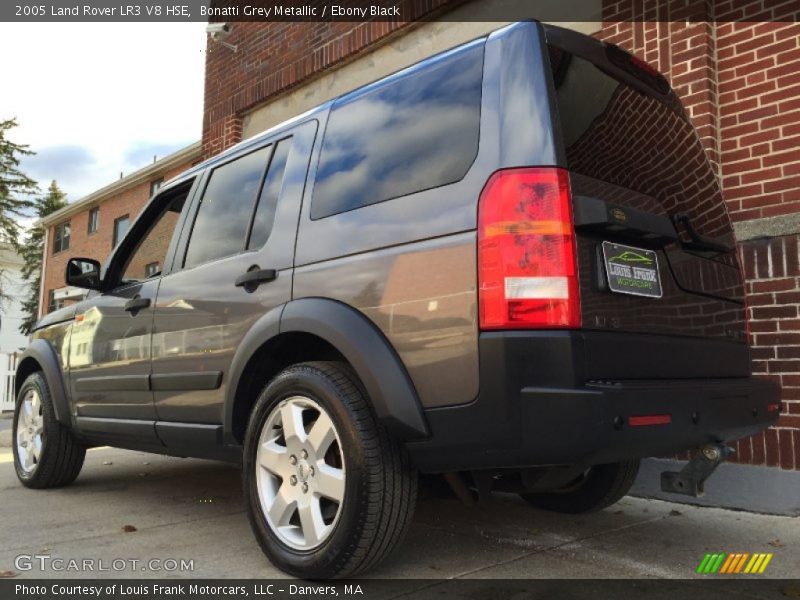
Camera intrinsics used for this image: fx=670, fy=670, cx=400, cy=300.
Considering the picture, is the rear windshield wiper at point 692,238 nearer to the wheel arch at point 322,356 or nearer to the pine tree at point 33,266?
the wheel arch at point 322,356

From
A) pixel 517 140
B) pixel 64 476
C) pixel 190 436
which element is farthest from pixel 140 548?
pixel 517 140

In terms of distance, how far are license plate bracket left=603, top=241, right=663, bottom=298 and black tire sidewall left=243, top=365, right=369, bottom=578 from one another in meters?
1.01

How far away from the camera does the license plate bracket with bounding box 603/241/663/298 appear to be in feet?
7.16

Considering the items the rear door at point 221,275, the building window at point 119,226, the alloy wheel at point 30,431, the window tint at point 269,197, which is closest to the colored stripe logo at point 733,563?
the rear door at point 221,275

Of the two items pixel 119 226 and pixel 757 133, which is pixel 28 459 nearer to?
pixel 757 133

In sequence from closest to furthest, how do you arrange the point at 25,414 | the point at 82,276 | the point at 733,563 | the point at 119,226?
the point at 733,563 < the point at 82,276 < the point at 25,414 < the point at 119,226

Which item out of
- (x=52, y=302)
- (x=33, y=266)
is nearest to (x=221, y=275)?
(x=52, y=302)

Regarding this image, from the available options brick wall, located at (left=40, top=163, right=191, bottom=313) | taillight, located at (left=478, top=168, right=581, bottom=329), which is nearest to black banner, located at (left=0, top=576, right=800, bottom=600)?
taillight, located at (left=478, top=168, right=581, bottom=329)

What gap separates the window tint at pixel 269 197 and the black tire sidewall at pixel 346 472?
2.41ft

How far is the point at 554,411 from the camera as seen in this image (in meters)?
1.99

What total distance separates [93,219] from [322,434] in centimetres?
2699

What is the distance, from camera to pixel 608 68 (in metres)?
2.50

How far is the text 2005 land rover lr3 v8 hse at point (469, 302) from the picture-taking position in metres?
2.08

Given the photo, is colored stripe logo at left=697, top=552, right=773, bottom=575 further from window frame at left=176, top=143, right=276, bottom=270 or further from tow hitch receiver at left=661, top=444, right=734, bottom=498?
window frame at left=176, top=143, right=276, bottom=270
